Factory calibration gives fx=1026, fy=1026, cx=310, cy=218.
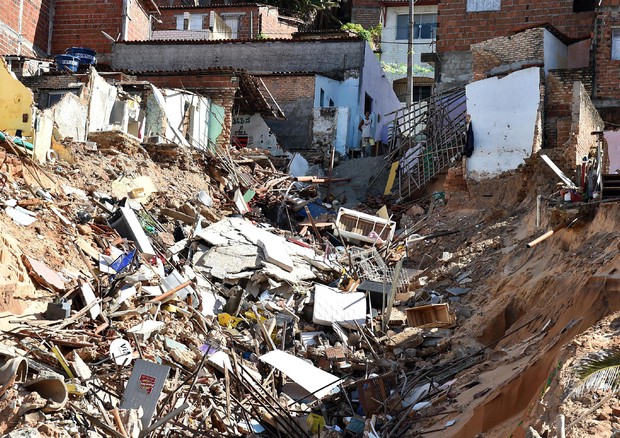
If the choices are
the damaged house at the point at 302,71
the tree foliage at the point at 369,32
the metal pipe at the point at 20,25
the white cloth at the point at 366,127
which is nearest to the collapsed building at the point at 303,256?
the damaged house at the point at 302,71

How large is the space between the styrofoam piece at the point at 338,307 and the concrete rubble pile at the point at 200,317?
0.03 metres

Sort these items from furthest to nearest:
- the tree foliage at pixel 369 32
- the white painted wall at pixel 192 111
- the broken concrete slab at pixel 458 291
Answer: the tree foliage at pixel 369 32 < the white painted wall at pixel 192 111 < the broken concrete slab at pixel 458 291

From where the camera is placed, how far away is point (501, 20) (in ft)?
89.9

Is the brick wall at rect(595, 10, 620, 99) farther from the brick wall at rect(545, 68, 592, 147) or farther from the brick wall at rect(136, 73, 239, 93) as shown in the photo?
the brick wall at rect(136, 73, 239, 93)

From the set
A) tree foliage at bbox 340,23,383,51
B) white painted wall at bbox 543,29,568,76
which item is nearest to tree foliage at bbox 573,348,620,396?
white painted wall at bbox 543,29,568,76

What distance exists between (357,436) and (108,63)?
66.5ft

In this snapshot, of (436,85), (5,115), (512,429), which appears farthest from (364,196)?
(512,429)

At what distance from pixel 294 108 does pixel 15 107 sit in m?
10.8

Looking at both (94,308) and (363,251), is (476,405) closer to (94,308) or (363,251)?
(94,308)

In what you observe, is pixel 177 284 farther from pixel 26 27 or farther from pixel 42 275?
pixel 26 27

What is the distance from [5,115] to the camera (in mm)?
18938

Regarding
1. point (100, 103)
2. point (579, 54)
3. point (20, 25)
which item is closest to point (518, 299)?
point (100, 103)

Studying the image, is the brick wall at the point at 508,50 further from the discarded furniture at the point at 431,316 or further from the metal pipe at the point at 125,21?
the metal pipe at the point at 125,21

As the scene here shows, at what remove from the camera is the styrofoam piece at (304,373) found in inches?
566
